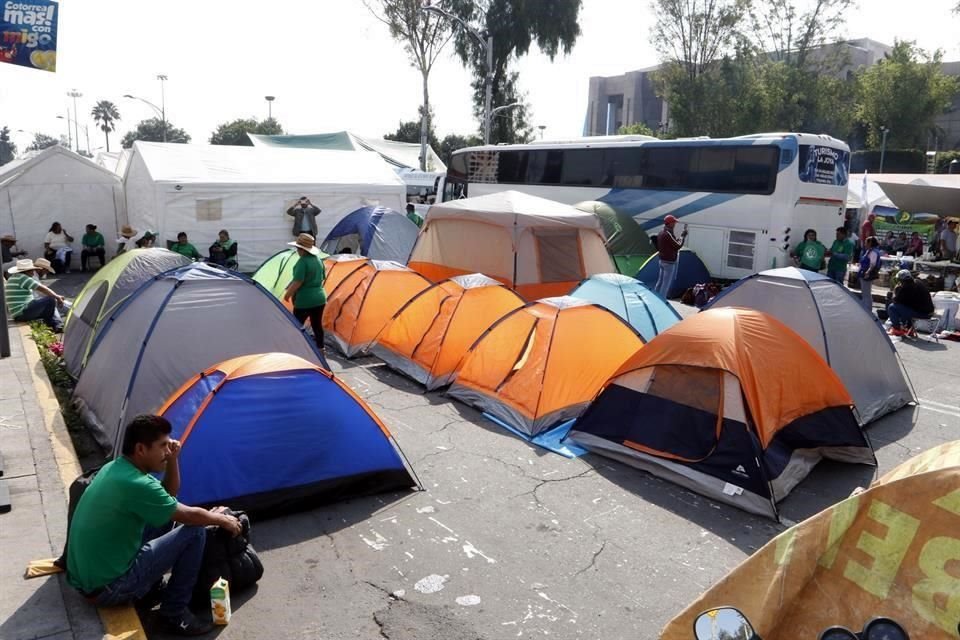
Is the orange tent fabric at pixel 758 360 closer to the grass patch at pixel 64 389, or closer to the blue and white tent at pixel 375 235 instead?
the grass patch at pixel 64 389

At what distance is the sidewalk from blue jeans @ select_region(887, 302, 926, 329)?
11.8 metres

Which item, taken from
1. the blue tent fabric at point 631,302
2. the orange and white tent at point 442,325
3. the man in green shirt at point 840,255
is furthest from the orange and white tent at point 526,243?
the man in green shirt at point 840,255

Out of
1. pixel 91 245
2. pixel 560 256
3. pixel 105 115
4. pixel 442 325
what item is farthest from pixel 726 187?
pixel 105 115

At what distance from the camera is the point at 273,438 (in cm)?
518

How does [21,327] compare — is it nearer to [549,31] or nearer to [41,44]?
[41,44]

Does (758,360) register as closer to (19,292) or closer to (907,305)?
(907,305)

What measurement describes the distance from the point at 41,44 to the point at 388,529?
6.33 m

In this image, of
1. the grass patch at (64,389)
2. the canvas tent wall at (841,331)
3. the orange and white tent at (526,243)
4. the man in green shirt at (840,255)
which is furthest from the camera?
the man in green shirt at (840,255)

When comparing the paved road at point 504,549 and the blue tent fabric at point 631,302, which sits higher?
the blue tent fabric at point 631,302

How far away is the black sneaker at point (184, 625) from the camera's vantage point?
3.86 metres

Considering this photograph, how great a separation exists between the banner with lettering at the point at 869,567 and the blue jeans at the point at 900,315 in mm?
10166

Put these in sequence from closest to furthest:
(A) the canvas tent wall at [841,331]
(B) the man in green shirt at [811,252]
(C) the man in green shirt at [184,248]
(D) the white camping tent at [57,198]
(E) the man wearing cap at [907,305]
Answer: (A) the canvas tent wall at [841,331] < (E) the man wearing cap at [907,305] < (B) the man in green shirt at [811,252] < (C) the man in green shirt at [184,248] < (D) the white camping tent at [57,198]

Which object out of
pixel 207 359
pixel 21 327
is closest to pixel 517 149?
pixel 21 327

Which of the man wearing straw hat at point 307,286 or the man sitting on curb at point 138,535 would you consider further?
the man wearing straw hat at point 307,286
